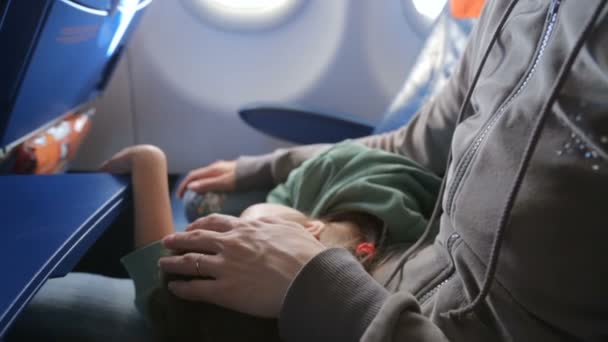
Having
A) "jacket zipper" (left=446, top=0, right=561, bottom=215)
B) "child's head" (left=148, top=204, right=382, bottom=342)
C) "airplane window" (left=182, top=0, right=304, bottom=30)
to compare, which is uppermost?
"airplane window" (left=182, top=0, right=304, bottom=30)

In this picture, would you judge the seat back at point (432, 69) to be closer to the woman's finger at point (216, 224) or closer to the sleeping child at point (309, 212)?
the sleeping child at point (309, 212)

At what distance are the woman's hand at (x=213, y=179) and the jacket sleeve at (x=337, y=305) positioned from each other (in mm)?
557

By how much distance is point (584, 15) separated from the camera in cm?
50

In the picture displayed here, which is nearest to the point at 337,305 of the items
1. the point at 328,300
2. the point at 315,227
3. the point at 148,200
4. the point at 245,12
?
the point at 328,300

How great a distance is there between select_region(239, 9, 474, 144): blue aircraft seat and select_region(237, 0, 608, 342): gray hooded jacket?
63 centimetres

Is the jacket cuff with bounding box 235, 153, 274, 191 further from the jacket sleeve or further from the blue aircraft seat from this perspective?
the jacket sleeve

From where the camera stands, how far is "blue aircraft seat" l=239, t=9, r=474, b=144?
4.29 ft

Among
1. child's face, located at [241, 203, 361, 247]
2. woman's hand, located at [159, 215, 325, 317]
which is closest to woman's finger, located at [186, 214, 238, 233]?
woman's hand, located at [159, 215, 325, 317]

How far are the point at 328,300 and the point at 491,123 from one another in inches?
11.2

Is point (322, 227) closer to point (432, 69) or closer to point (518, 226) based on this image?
point (518, 226)

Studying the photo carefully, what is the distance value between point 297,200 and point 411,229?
0.23 meters

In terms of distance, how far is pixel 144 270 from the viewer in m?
0.67

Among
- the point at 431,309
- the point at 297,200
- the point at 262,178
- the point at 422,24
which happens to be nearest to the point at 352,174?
the point at 297,200

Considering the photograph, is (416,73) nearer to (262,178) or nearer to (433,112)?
(433,112)
